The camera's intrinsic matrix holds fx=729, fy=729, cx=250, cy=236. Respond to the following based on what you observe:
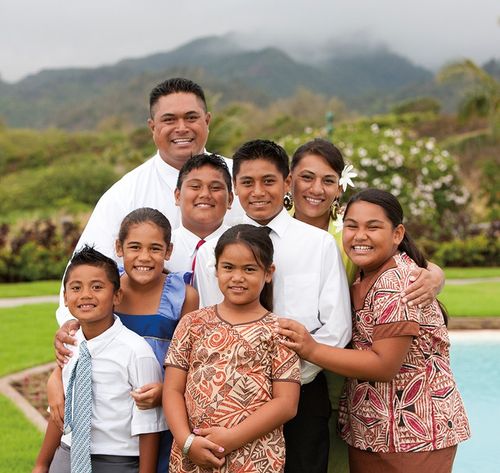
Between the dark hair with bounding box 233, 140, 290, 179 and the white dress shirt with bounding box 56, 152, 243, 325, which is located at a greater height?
the dark hair with bounding box 233, 140, 290, 179

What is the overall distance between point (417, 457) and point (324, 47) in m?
185

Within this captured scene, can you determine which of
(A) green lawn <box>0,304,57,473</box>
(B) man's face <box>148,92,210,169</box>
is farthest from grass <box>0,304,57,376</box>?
(B) man's face <box>148,92,210,169</box>

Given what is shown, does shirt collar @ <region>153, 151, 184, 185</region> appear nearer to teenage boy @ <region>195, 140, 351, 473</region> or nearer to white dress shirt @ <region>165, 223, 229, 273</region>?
white dress shirt @ <region>165, 223, 229, 273</region>

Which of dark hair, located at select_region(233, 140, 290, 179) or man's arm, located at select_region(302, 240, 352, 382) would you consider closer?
man's arm, located at select_region(302, 240, 352, 382)

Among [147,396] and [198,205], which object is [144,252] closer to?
[198,205]

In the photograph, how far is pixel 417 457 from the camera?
104 inches

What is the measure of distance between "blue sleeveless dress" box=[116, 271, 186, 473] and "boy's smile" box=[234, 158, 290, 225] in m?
0.39

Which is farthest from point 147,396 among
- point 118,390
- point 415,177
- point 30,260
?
point 415,177

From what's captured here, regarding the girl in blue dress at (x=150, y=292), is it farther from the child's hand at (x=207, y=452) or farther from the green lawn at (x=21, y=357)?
the green lawn at (x=21, y=357)

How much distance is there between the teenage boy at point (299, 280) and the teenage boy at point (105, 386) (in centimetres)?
35

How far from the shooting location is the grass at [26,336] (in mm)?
7352

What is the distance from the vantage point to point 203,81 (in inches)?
3777

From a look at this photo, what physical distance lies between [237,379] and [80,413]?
65cm

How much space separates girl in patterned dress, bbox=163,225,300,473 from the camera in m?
2.46
